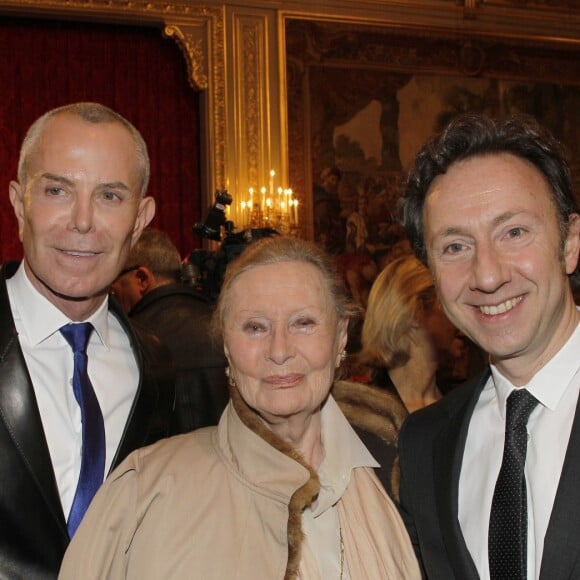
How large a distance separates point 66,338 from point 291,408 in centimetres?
70

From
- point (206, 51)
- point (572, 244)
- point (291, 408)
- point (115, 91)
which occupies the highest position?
point (206, 51)

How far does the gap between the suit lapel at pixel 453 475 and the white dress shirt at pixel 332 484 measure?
0.68ft

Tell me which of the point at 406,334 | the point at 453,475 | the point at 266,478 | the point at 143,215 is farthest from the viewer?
the point at 406,334

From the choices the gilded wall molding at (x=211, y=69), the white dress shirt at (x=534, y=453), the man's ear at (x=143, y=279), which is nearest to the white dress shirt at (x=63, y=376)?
the white dress shirt at (x=534, y=453)

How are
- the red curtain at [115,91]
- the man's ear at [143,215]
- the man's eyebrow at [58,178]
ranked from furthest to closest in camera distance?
the red curtain at [115,91], the man's ear at [143,215], the man's eyebrow at [58,178]

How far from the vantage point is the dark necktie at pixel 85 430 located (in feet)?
7.22

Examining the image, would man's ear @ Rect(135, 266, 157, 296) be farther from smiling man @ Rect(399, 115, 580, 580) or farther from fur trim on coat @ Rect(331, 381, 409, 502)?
smiling man @ Rect(399, 115, 580, 580)

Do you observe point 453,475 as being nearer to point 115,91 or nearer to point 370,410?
point 370,410

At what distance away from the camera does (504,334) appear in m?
2.15

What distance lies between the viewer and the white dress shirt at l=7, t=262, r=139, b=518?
2277 millimetres

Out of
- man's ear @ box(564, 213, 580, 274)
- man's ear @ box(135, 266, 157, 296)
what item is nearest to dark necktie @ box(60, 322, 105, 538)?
man's ear @ box(564, 213, 580, 274)

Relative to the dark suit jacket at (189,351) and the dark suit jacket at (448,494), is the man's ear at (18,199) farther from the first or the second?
the dark suit jacket at (448,494)

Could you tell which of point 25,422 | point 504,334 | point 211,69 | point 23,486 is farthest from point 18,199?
point 211,69

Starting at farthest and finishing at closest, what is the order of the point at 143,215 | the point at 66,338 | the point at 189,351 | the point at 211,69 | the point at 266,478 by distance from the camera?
1. the point at 211,69
2. the point at 189,351
3. the point at 143,215
4. the point at 66,338
5. the point at 266,478
